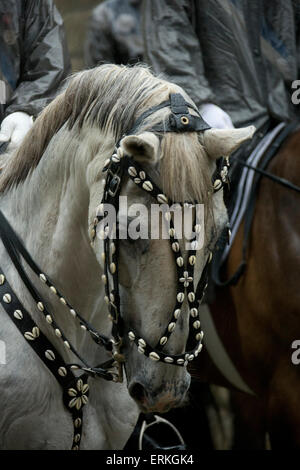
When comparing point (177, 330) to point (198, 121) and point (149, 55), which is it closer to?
point (198, 121)

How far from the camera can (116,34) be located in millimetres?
3740

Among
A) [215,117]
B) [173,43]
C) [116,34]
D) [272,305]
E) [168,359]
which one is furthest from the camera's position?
[116,34]

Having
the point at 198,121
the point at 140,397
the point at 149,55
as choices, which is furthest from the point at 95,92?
the point at 149,55

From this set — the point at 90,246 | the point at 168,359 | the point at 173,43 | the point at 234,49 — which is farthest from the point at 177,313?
the point at 234,49

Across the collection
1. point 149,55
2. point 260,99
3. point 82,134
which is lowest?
point 260,99

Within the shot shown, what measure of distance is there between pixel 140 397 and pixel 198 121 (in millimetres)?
567

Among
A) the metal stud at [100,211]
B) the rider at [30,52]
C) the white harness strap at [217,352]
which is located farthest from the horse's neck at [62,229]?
the white harness strap at [217,352]

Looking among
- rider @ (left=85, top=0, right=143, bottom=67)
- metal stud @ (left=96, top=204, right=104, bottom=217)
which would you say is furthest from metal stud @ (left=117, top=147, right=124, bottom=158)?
rider @ (left=85, top=0, right=143, bottom=67)

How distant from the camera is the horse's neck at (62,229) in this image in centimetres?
158

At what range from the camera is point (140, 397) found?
56.7 inches

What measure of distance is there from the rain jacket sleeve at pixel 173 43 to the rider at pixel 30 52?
0.52 m

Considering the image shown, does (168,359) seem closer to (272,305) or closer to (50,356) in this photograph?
(50,356)

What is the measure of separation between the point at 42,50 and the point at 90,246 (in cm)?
103

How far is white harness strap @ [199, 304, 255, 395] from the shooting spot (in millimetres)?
2713
